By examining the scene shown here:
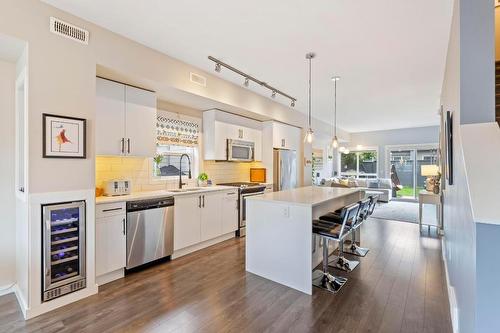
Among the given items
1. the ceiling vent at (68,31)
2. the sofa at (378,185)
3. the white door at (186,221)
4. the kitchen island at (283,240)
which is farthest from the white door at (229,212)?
the sofa at (378,185)

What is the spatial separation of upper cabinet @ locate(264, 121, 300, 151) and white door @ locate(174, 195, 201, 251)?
2.49 m

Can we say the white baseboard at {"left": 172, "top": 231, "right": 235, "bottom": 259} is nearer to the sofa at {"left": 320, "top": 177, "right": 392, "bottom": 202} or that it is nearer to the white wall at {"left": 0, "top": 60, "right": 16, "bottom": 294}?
the white wall at {"left": 0, "top": 60, "right": 16, "bottom": 294}

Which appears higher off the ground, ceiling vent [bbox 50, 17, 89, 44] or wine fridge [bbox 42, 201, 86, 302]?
ceiling vent [bbox 50, 17, 89, 44]

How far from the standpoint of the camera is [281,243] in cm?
290

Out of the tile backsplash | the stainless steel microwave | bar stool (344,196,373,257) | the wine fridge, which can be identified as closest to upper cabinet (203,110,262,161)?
the stainless steel microwave

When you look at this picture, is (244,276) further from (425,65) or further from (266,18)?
(425,65)

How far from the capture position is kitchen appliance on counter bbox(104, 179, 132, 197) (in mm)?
3159

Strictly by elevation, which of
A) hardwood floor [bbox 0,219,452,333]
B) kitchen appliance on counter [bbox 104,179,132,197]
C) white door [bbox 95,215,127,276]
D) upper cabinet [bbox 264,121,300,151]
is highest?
upper cabinet [bbox 264,121,300,151]

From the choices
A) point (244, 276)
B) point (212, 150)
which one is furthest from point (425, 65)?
point (244, 276)

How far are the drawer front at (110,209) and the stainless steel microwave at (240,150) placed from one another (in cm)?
223

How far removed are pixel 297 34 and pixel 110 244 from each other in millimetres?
3147

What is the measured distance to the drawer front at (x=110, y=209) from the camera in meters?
2.75

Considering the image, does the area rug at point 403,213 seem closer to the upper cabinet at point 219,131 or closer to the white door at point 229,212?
the white door at point 229,212

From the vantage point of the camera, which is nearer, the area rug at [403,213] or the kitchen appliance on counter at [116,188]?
the kitchen appliance on counter at [116,188]
